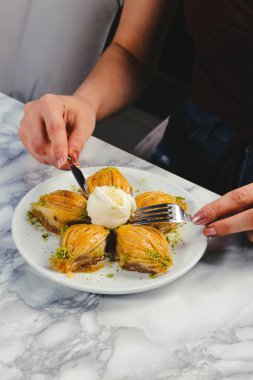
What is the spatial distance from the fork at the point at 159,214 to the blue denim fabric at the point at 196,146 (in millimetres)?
324

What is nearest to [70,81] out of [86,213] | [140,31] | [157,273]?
[140,31]

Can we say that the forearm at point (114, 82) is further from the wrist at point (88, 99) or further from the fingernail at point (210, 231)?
the fingernail at point (210, 231)

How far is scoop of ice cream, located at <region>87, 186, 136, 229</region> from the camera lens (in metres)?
0.68

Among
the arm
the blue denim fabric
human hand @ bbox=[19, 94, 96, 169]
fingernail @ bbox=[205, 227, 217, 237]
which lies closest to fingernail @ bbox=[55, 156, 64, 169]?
human hand @ bbox=[19, 94, 96, 169]

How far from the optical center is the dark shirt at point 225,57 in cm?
93

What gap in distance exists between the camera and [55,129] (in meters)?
0.81

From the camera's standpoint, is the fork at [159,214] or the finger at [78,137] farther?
the finger at [78,137]

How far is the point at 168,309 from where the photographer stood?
635 millimetres

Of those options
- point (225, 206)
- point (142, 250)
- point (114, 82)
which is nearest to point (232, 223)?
point (225, 206)

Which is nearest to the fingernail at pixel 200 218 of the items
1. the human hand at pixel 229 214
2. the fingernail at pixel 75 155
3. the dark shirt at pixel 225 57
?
the human hand at pixel 229 214

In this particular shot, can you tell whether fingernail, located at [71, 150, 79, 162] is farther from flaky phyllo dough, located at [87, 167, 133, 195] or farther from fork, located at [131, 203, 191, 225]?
fork, located at [131, 203, 191, 225]

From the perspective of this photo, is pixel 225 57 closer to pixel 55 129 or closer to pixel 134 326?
pixel 55 129

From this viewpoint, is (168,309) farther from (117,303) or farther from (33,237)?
(33,237)

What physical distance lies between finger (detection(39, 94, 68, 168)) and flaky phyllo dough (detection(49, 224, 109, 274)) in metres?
0.15
